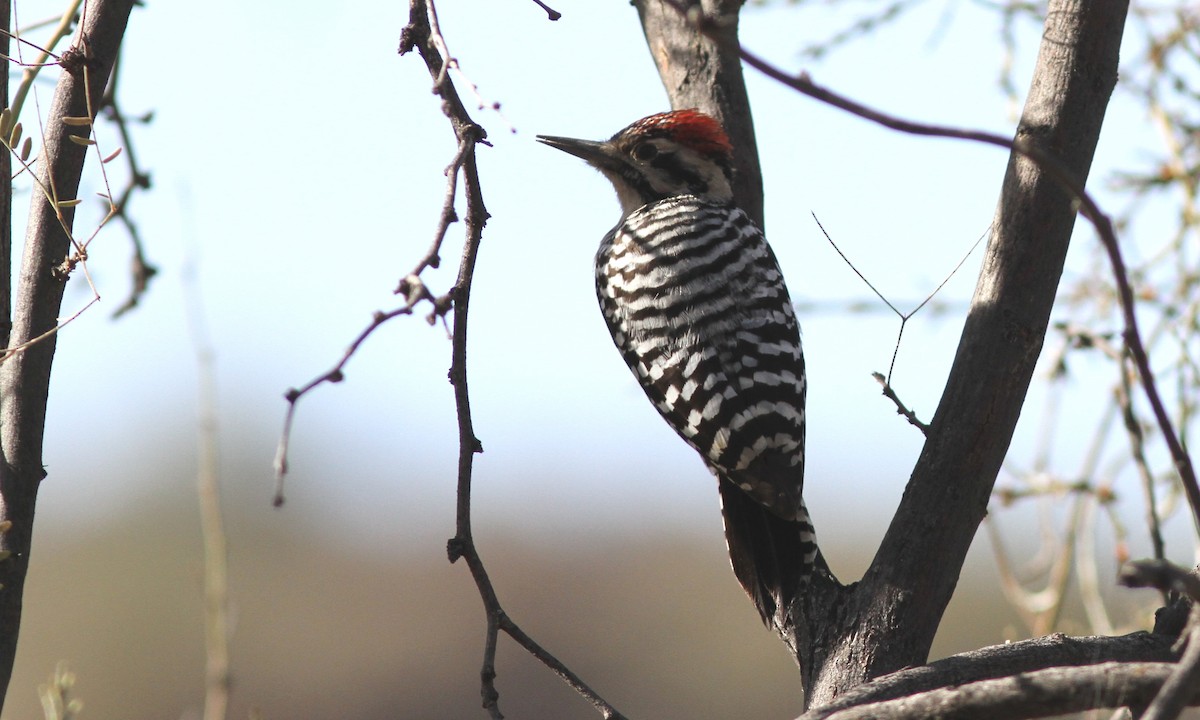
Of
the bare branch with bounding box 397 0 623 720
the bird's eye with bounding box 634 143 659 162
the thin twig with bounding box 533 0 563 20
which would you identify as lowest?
the bare branch with bounding box 397 0 623 720

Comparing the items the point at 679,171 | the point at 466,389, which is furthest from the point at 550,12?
the point at 679,171

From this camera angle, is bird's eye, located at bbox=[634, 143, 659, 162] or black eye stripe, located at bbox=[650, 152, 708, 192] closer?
black eye stripe, located at bbox=[650, 152, 708, 192]

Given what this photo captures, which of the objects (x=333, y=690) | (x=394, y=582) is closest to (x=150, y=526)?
(x=394, y=582)

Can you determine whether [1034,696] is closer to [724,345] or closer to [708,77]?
[724,345]

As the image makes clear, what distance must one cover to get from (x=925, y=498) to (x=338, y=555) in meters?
10.8

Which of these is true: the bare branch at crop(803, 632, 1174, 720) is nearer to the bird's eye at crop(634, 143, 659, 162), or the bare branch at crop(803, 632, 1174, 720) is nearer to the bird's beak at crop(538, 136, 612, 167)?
the bird's eye at crop(634, 143, 659, 162)

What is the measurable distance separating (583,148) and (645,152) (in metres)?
0.27

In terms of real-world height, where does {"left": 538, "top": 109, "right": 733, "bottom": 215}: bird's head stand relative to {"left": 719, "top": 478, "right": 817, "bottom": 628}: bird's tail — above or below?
above

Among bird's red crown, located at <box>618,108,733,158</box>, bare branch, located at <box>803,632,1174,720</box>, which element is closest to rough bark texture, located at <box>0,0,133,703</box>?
bare branch, located at <box>803,632,1174,720</box>

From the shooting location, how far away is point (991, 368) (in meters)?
3.23

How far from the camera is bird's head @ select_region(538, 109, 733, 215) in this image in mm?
5012

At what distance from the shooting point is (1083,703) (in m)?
2.32

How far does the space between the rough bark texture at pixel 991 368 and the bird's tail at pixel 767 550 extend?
50 centimetres

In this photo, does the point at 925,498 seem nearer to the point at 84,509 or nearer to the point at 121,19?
the point at 121,19
